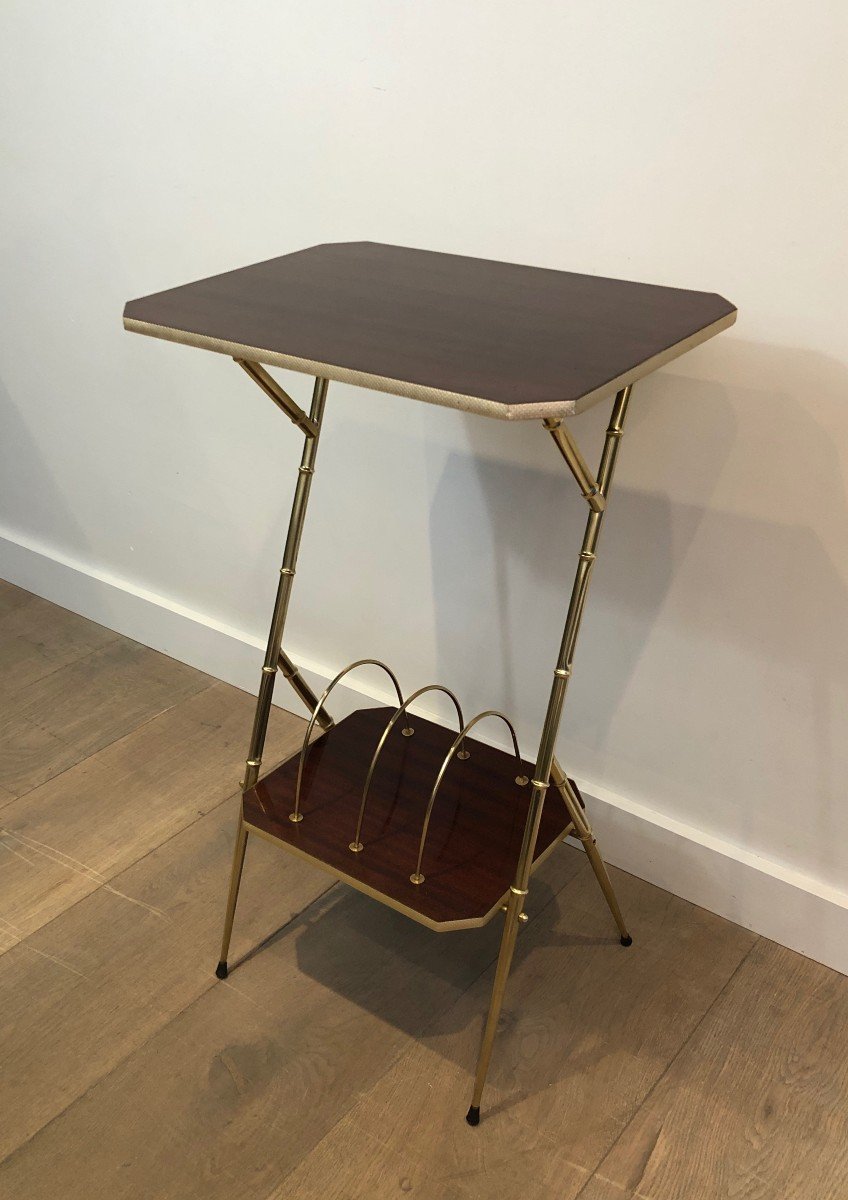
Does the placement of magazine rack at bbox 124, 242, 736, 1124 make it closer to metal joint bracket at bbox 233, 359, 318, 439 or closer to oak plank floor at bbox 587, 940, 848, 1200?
metal joint bracket at bbox 233, 359, 318, 439

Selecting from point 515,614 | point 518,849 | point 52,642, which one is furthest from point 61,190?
point 518,849

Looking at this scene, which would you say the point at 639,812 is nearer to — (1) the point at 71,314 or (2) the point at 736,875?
(2) the point at 736,875

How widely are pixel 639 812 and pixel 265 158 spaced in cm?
135

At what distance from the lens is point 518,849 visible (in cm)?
158

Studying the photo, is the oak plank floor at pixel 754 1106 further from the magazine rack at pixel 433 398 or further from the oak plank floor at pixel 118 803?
the oak plank floor at pixel 118 803

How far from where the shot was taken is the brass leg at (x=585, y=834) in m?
1.62

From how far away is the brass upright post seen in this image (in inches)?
53.5

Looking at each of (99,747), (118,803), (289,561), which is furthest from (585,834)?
(99,747)

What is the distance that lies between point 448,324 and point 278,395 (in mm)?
292

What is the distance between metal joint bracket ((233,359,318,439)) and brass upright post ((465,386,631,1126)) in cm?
42

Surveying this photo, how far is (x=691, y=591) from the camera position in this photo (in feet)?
5.80

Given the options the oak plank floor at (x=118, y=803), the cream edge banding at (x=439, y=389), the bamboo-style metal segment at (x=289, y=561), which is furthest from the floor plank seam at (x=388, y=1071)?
the cream edge banding at (x=439, y=389)

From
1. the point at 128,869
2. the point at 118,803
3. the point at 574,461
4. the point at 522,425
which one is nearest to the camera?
the point at 574,461

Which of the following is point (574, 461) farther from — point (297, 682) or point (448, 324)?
point (297, 682)
